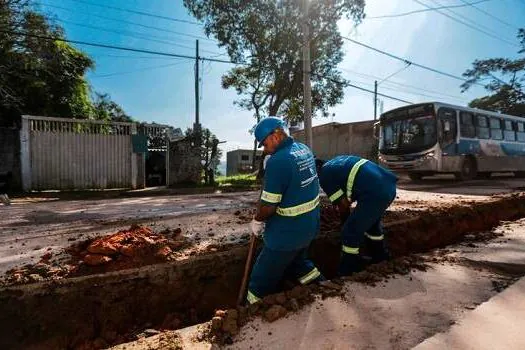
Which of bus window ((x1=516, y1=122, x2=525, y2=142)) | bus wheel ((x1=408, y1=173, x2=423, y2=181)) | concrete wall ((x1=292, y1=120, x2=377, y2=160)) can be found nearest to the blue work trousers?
bus wheel ((x1=408, y1=173, x2=423, y2=181))

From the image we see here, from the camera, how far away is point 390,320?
2.72 m

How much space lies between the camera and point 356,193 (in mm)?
4262

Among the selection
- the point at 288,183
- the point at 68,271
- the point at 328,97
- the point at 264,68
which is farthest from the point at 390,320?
the point at 328,97

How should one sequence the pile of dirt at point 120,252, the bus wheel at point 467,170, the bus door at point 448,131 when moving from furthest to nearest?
the bus wheel at point 467,170 → the bus door at point 448,131 → the pile of dirt at point 120,252

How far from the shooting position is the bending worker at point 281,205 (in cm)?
310

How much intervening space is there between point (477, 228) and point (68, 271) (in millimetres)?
6836

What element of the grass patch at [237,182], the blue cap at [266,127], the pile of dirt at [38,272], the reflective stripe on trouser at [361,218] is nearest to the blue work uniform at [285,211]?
the blue cap at [266,127]

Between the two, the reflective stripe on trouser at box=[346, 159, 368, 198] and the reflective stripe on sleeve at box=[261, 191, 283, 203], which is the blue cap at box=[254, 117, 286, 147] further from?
the reflective stripe on trouser at box=[346, 159, 368, 198]

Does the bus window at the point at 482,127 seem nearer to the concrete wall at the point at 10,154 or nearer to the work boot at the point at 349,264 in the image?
the work boot at the point at 349,264

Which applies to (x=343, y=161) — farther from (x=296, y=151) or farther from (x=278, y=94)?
(x=278, y=94)

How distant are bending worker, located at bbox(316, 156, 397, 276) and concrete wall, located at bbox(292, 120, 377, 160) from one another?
18.4m

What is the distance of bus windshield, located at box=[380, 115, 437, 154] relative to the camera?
13406mm

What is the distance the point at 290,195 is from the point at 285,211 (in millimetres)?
138

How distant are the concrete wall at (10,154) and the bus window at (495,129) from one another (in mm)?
17021
